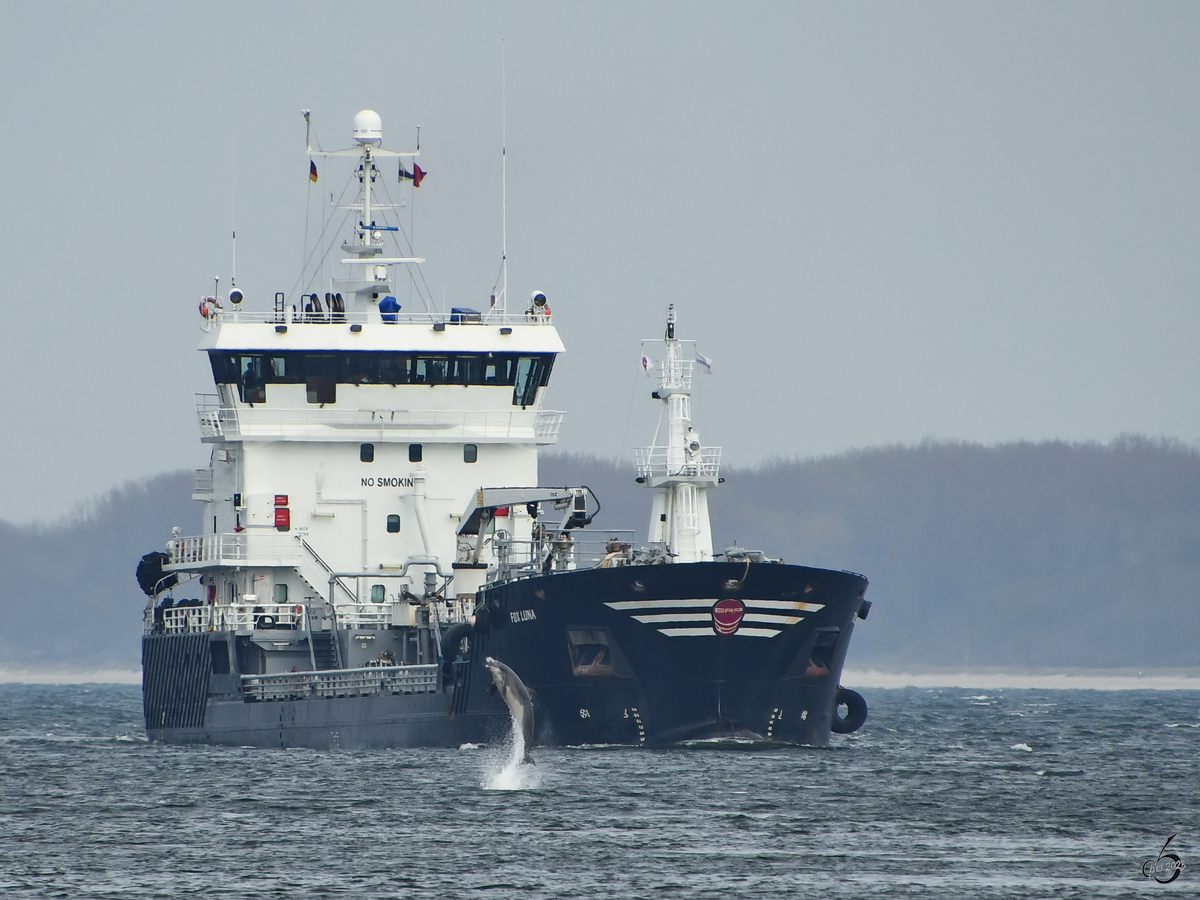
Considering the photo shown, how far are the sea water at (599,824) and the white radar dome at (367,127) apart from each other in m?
15.7

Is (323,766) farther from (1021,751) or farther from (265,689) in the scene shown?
(1021,751)

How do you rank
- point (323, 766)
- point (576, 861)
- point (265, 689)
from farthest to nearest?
point (265, 689), point (323, 766), point (576, 861)

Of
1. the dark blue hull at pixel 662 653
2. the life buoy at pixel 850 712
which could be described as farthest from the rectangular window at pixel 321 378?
the life buoy at pixel 850 712

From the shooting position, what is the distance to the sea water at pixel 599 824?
28.3 metres

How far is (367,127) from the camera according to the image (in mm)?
55188

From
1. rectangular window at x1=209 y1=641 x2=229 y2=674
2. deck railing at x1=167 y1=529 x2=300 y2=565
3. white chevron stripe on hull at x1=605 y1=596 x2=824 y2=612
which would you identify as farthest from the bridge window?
white chevron stripe on hull at x1=605 y1=596 x2=824 y2=612

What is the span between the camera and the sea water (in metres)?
28.3

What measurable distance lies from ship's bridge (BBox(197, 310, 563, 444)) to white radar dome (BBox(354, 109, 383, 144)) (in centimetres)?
555

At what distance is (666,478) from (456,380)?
27.3ft

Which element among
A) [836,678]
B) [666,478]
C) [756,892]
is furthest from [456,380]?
[756,892]

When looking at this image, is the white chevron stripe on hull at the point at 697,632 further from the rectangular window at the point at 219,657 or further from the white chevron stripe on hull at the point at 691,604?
the rectangular window at the point at 219,657

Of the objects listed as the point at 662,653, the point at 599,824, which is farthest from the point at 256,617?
the point at 599,824

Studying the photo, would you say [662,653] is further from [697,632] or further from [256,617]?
[256,617]

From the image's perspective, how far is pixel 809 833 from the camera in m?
32.6
